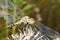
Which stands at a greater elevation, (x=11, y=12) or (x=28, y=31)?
(x=11, y=12)

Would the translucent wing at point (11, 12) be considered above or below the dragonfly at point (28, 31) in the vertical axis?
above

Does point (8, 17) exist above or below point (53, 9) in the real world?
below

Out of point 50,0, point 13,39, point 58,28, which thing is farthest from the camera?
point 50,0

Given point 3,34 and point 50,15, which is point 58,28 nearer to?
point 50,15

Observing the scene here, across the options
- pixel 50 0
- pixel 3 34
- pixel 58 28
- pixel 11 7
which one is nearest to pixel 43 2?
pixel 50 0

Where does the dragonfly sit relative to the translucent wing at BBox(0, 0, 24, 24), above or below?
below

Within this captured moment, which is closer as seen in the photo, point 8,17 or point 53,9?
point 8,17

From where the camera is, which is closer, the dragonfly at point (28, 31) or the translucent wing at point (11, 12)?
the dragonfly at point (28, 31)

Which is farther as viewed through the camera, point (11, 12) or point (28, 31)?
point (11, 12)

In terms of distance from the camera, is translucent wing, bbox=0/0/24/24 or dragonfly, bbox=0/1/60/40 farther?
translucent wing, bbox=0/0/24/24

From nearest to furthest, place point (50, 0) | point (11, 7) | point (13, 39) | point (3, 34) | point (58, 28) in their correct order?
point (13, 39)
point (11, 7)
point (3, 34)
point (58, 28)
point (50, 0)

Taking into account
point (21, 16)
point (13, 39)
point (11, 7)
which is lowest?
point (13, 39)
